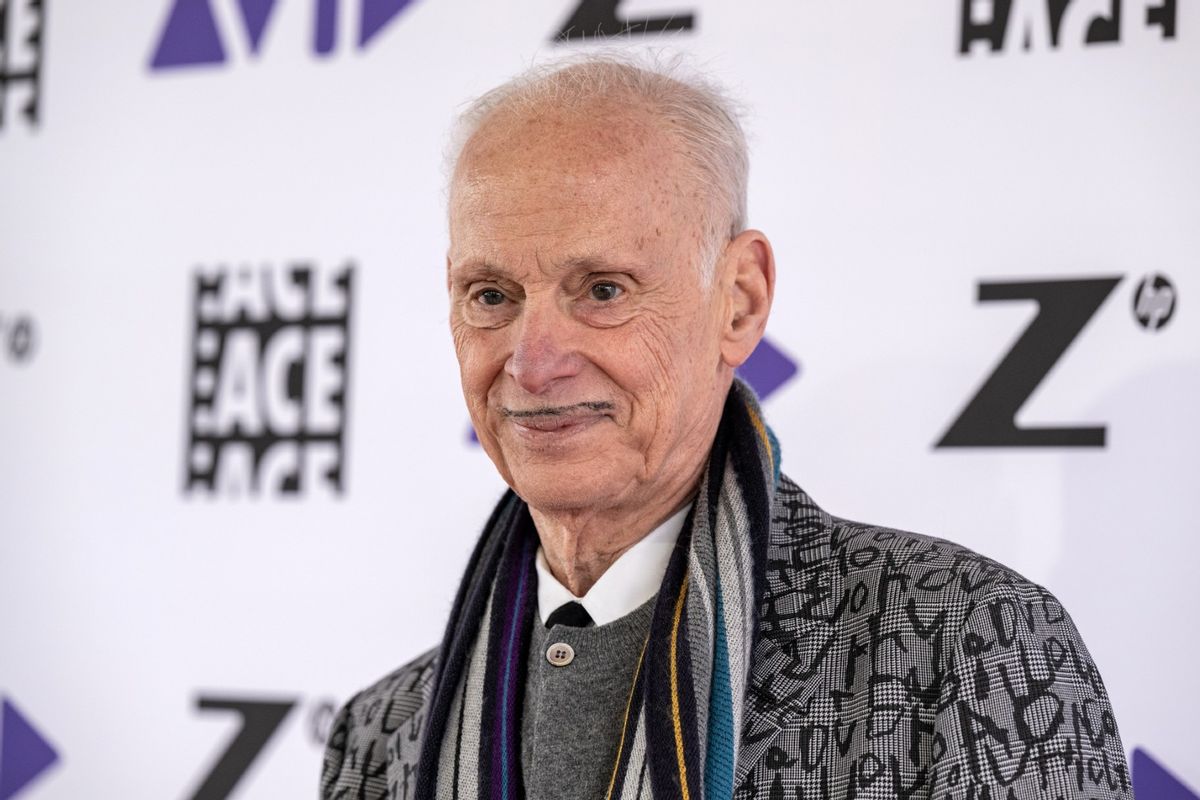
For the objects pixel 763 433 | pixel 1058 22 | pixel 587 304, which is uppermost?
pixel 1058 22

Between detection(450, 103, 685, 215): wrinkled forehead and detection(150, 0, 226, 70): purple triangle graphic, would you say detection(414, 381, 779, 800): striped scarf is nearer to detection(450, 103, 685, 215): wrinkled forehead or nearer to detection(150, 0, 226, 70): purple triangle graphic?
detection(450, 103, 685, 215): wrinkled forehead

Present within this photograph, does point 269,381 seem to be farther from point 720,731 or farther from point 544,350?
point 720,731

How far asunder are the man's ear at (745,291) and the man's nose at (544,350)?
0.52 ft

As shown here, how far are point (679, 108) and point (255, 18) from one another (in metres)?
1.34

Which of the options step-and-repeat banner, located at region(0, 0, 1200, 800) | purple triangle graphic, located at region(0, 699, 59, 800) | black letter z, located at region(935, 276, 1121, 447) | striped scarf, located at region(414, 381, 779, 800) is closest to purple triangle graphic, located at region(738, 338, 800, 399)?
step-and-repeat banner, located at region(0, 0, 1200, 800)

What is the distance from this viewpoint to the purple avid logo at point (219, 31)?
7.70 feet

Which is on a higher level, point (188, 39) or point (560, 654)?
point (188, 39)

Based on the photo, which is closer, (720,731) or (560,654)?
(720,731)

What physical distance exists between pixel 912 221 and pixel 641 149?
758 millimetres

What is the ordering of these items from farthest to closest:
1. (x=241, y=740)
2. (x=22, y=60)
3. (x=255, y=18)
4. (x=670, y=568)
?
(x=22, y=60) → (x=255, y=18) → (x=241, y=740) → (x=670, y=568)

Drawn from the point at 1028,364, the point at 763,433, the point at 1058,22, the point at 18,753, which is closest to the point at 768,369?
the point at 1028,364

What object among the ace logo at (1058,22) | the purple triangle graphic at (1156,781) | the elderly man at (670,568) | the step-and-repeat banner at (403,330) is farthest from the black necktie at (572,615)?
the ace logo at (1058,22)

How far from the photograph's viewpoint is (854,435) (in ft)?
6.31

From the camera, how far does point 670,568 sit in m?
1.28
